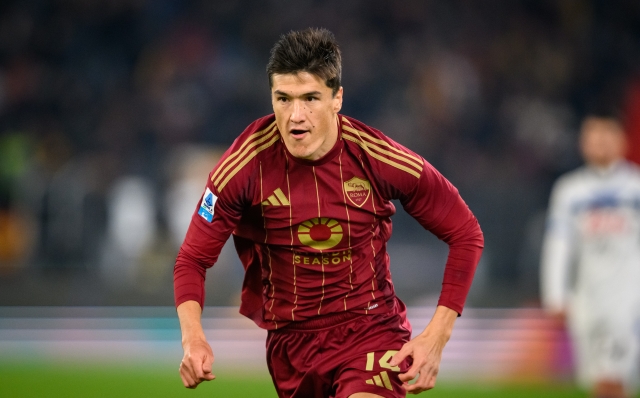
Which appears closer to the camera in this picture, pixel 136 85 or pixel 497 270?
pixel 497 270

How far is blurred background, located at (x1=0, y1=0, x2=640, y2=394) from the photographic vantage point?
1173 cm

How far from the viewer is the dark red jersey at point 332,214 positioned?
13.1 feet

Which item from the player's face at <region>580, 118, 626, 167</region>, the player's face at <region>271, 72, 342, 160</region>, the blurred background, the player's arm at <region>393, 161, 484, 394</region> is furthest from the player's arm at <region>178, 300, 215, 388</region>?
the blurred background

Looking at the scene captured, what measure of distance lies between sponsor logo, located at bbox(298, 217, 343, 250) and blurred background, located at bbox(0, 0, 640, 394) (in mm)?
7471

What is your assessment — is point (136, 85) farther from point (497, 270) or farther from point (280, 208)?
point (280, 208)

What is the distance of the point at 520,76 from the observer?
14.4 meters

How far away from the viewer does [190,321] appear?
3721mm

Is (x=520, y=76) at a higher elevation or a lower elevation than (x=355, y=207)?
higher

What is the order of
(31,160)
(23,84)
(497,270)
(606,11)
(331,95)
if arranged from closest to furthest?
(331,95), (497,270), (31,160), (23,84), (606,11)

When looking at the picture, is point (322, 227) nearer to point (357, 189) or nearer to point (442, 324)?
point (357, 189)

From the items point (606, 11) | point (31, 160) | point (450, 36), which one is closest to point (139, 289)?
point (31, 160)

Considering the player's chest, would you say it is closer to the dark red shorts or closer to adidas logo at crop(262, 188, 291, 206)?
adidas logo at crop(262, 188, 291, 206)

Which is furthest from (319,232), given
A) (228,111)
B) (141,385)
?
(228,111)

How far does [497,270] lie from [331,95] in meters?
8.01
